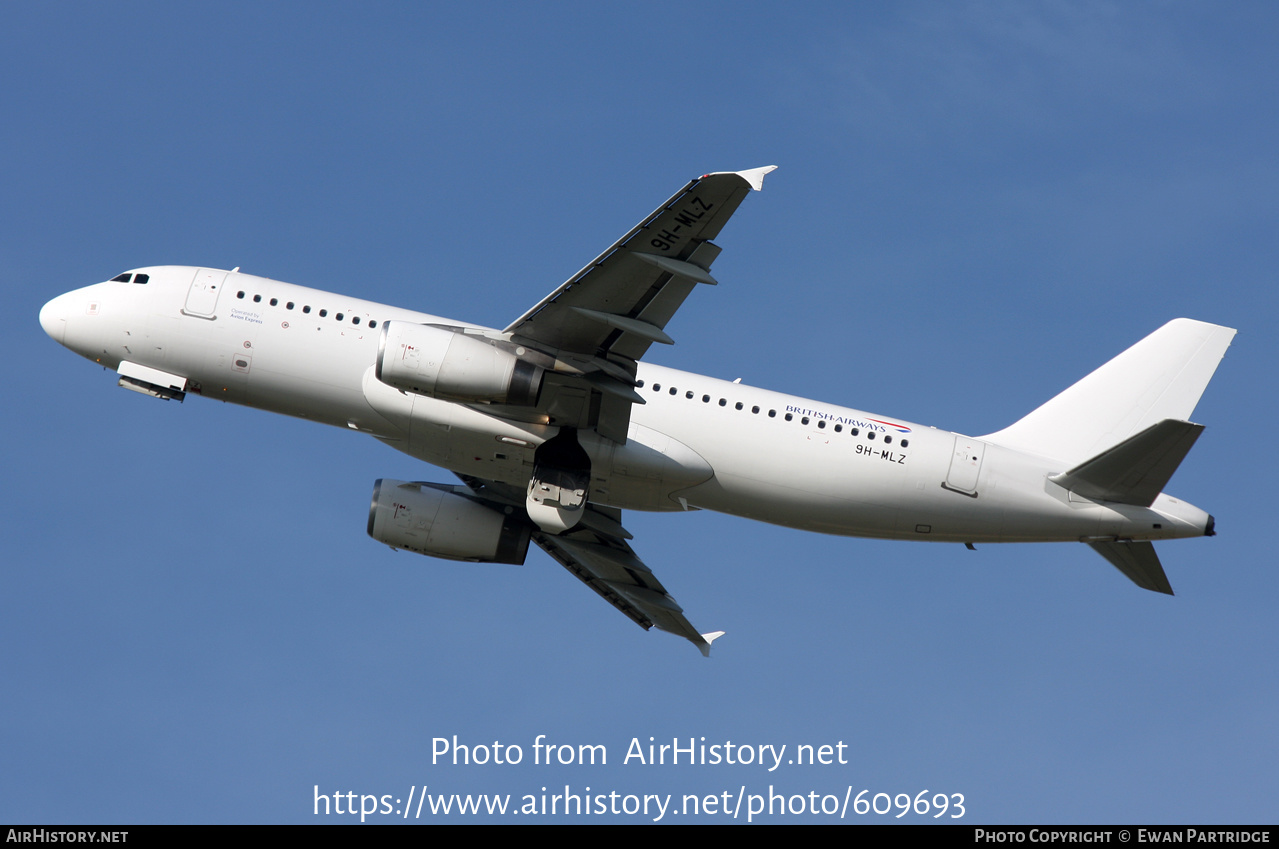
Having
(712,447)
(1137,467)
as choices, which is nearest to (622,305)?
(712,447)

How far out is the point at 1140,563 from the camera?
3112 cm

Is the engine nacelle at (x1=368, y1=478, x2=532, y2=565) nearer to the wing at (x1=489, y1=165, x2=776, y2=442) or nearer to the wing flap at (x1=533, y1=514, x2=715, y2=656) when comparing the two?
the wing flap at (x1=533, y1=514, x2=715, y2=656)

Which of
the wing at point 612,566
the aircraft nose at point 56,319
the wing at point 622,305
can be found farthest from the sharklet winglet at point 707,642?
the aircraft nose at point 56,319

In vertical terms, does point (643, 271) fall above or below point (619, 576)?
above

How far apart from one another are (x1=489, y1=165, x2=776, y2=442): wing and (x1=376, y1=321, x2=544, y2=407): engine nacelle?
0.86 meters

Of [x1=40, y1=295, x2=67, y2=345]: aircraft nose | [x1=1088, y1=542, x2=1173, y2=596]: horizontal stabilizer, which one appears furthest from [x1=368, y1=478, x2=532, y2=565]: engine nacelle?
[x1=1088, y1=542, x2=1173, y2=596]: horizontal stabilizer

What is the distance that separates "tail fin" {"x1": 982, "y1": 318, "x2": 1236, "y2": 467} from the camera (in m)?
32.6

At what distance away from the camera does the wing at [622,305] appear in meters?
25.4

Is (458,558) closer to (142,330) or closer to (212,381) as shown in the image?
(212,381)

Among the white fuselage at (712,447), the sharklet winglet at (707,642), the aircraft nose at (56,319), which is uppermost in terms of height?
the aircraft nose at (56,319)

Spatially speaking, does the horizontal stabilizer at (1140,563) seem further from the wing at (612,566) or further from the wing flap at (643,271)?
the wing flap at (643,271)

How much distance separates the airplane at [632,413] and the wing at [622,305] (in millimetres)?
56

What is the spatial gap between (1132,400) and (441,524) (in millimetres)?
19364

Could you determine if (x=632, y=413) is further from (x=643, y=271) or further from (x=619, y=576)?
(x=619, y=576)
